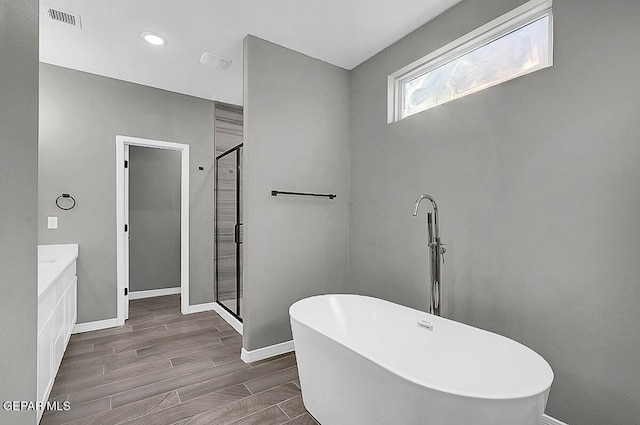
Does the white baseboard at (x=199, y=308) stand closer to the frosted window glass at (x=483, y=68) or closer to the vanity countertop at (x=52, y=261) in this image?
the vanity countertop at (x=52, y=261)

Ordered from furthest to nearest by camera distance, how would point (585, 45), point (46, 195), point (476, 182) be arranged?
point (46, 195)
point (476, 182)
point (585, 45)

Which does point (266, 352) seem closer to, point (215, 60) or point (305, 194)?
point (305, 194)

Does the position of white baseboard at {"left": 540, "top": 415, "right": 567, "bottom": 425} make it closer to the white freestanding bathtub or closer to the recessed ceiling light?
the white freestanding bathtub

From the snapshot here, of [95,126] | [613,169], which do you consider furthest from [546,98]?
[95,126]

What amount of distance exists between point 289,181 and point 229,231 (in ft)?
4.38

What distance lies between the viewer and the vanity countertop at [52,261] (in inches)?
75.0

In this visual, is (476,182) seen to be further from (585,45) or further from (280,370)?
(280,370)

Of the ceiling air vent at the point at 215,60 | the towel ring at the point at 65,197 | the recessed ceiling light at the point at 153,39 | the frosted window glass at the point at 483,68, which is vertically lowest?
the towel ring at the point at 65,197

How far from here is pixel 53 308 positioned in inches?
81.3

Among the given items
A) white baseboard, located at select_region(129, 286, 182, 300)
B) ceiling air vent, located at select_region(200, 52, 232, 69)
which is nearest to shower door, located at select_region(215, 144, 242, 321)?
ceiling air vent, located at select_region(200, 52, 232, 69)

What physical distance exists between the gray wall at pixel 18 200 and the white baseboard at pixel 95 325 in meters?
2.81

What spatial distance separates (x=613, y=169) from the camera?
1526mm

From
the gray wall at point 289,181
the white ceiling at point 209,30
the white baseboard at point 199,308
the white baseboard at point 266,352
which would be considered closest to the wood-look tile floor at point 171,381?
the white baseboard at point 266,352

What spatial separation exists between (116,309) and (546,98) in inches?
162
